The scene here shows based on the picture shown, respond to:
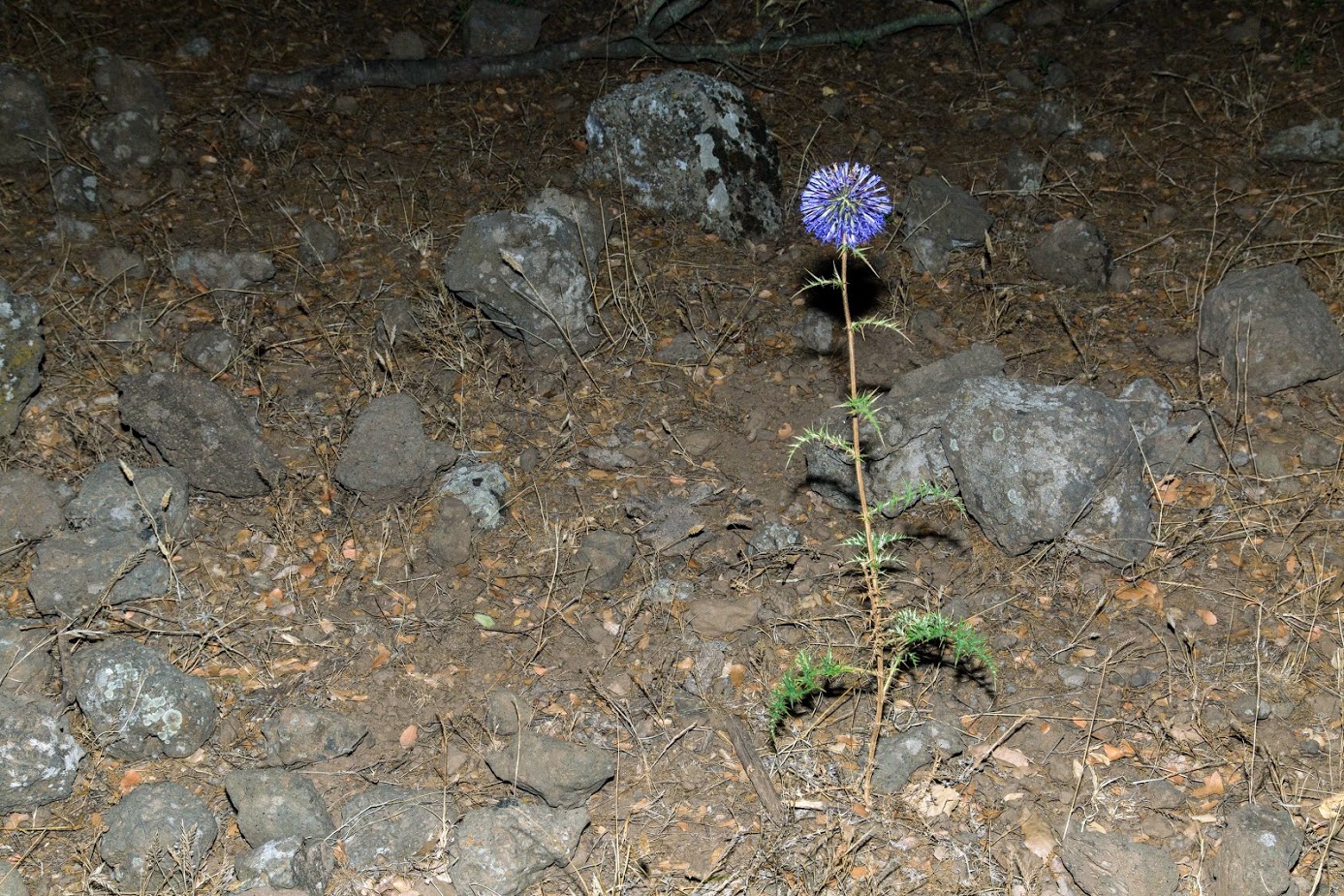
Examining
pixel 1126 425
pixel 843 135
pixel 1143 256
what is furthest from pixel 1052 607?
pixel 843 135

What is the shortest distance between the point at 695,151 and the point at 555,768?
2.78m

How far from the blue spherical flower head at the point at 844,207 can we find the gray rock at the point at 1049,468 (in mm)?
1103

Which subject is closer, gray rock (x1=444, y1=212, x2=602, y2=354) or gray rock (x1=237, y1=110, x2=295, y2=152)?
gray rock (x1=444, y1=212, x2=602, y2=354)

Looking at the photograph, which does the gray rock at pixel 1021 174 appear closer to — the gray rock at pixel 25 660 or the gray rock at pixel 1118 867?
the gray rock at pixel 1118 867

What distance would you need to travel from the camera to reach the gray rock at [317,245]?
4.68m

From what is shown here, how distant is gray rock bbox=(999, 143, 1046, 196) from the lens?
500 cm

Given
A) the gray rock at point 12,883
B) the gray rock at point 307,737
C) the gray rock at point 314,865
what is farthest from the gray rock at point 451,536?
the gray rock at point 12,883

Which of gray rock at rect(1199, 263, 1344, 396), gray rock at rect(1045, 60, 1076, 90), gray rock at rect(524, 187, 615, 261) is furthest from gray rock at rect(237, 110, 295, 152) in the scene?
gray rock at rect(1199, 263, 1344, 396)

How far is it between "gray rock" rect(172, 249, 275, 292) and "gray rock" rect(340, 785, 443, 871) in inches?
92.5

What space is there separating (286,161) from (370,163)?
360 millimetres

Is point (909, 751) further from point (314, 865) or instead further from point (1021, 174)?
point (1021, 174)

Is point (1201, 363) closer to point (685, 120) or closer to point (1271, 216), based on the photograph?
point (1271, 216)

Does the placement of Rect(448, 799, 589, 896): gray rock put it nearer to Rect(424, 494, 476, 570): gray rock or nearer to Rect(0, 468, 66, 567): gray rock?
Rect(424, 494, 476, 570): gray rock

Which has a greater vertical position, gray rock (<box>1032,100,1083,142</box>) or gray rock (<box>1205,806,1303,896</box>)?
gray rock (<box>1032,100,1083,142</box>)
